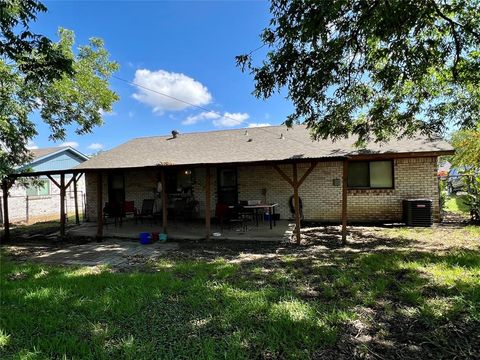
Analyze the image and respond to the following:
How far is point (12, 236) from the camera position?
36.5 ft

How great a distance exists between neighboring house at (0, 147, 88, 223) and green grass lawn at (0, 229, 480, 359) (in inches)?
474

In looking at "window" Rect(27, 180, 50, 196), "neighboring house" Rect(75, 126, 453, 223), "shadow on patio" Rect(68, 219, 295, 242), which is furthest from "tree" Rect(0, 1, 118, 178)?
"window" Rect(27, 180, 50, 196)

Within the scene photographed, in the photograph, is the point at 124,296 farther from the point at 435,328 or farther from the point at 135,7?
the point at 135,7

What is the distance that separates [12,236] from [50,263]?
5.92 m

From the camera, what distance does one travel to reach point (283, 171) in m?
12.2

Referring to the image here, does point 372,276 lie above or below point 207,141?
below

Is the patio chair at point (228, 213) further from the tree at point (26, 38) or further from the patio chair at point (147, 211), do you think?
the tree at point (26, 38)

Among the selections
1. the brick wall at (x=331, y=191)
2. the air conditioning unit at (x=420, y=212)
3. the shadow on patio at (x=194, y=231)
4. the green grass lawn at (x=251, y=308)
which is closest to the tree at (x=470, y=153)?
the brick wall at (x=331, y=191)

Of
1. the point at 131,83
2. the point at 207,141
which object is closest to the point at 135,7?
the point at 131,83

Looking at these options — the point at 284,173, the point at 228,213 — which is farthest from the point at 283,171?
the point at 228,213

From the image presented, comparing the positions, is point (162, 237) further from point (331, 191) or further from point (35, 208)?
point (35, 208)

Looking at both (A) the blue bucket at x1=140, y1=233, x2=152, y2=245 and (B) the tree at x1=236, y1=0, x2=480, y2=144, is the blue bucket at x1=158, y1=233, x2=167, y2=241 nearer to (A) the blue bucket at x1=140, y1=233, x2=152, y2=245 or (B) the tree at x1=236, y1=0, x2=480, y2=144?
(A) the blue bucket at x1=140, y1=233, x2=152, y2=245

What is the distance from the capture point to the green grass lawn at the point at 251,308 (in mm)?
3043

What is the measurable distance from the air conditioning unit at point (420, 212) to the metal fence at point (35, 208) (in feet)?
49.7
